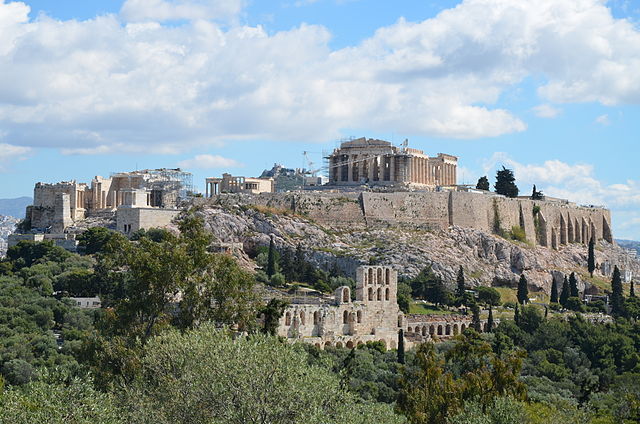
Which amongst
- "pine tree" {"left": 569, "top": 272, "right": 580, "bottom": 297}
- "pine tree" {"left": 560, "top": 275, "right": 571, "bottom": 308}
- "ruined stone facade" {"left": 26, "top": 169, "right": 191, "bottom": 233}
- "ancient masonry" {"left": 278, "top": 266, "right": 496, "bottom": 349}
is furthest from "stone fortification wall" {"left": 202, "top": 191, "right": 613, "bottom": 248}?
"ancient masonry" {"left": 278, "top": 266, "right": 496, "bottom": 349}

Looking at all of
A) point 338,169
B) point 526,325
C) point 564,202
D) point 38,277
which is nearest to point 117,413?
point 38,277

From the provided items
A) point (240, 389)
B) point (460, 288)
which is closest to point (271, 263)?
point (460, 288)

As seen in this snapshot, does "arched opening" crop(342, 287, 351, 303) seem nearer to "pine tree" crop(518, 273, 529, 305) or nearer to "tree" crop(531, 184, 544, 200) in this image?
"pine tree" crop(518, 273, 529, 305)

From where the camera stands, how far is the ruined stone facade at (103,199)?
79.2m

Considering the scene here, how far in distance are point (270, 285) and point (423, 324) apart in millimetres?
9937

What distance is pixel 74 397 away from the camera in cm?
3039

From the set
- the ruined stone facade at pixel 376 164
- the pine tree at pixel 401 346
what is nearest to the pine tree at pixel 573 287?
the ruined stone facade at pixel 376 164

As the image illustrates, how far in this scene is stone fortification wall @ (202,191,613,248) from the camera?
85000mm

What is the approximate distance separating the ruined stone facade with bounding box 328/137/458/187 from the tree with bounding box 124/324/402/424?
205 feet

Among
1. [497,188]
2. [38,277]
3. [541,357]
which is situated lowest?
[541,357]

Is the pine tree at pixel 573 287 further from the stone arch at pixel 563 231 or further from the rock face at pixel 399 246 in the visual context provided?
→ the stone arch at pixel 563 231

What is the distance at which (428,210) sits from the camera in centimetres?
9056

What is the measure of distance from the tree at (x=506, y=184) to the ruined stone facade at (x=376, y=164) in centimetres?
717

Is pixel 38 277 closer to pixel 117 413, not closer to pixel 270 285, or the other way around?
pixel 270 285
